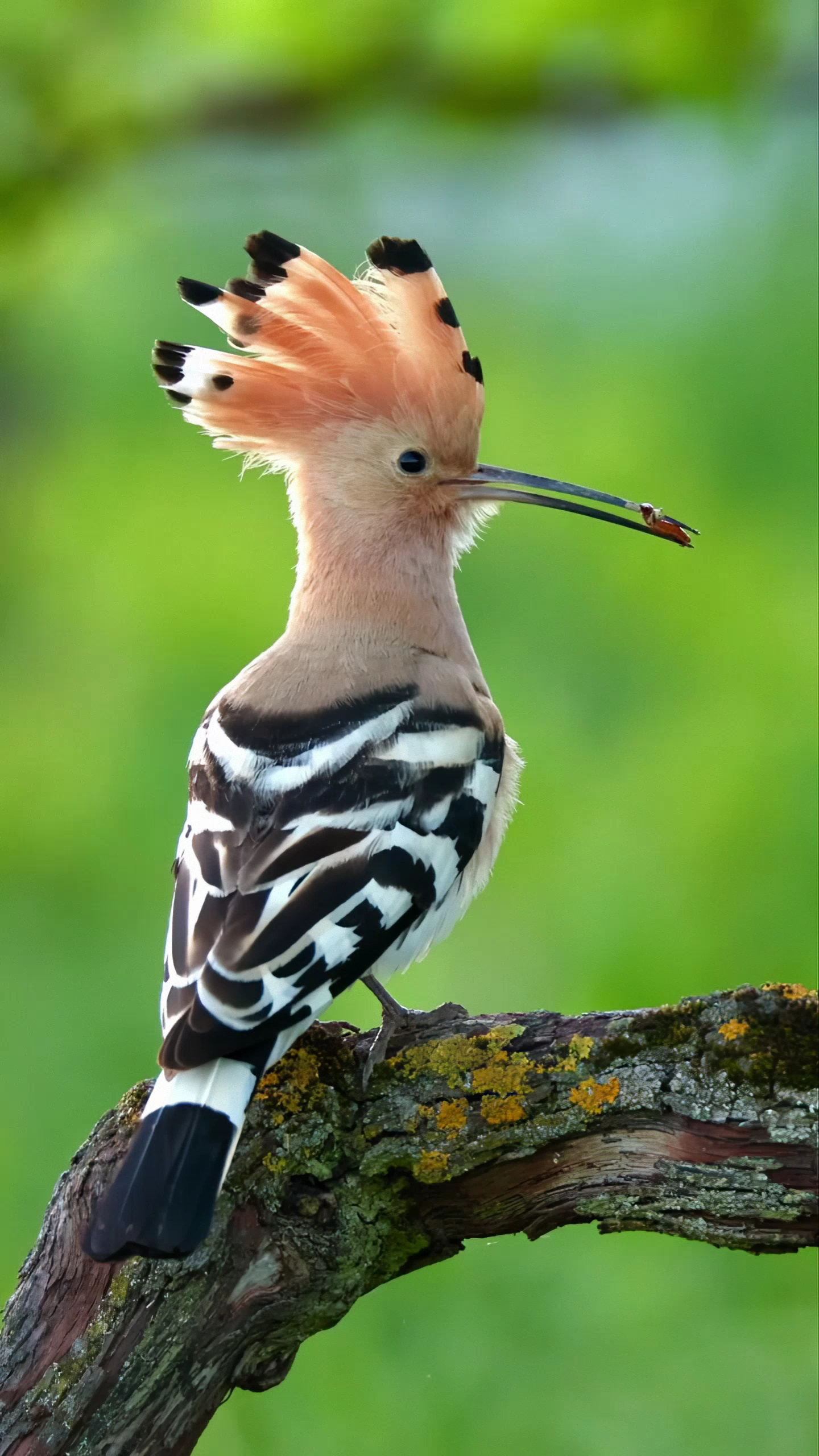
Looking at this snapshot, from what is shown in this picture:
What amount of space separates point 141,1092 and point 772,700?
1912 mm

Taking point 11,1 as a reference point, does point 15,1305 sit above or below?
below

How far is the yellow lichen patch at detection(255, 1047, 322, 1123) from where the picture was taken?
1.33 meters

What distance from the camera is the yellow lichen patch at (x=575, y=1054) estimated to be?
1257 mm

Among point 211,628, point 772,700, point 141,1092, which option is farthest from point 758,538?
point 141,1092

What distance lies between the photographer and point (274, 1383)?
1.35 meters

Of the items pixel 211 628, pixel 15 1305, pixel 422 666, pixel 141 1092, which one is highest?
pixel 211 628

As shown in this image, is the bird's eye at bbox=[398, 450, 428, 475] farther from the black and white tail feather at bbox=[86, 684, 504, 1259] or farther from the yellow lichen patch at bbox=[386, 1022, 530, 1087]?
the yellow lichen patch at bbox=[386, 1022, 530, 1087]

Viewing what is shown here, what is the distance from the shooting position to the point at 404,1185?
131 cm

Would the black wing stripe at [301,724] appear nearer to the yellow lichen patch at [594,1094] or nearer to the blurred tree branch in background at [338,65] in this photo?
the yellow lichen patch at [594,1094]

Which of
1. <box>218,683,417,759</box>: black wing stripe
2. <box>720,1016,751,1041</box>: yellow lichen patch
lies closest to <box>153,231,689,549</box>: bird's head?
<box>218,683,417,759</box>: black wing stripe

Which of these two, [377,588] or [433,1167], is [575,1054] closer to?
[433,1167]

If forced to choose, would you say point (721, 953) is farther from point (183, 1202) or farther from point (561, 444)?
point (183, 1202)

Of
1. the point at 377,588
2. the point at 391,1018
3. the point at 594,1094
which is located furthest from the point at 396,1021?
the point at 377,588

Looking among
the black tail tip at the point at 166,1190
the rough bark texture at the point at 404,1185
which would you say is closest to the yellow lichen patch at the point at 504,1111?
the rough bark texture at the point at 404,1185
